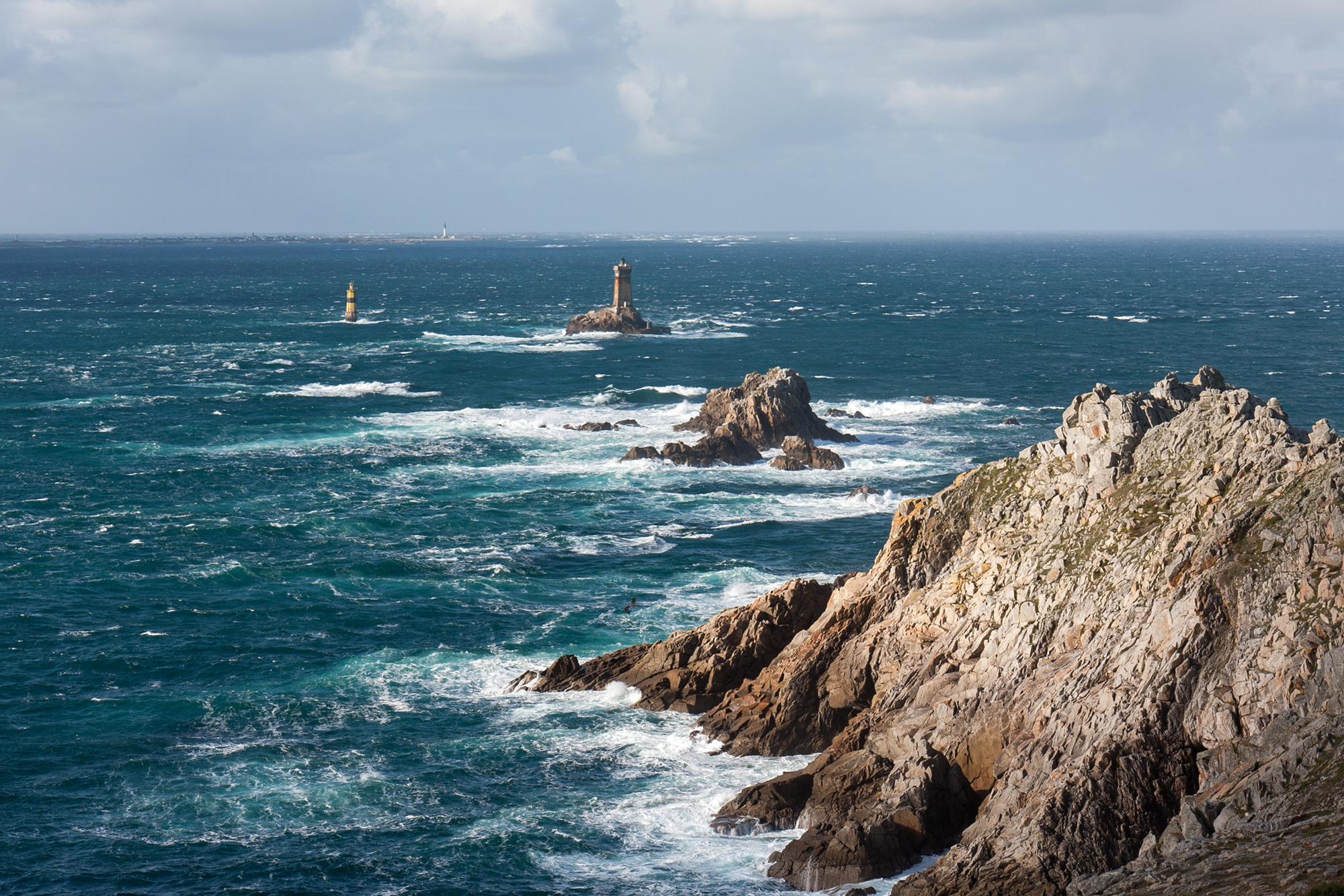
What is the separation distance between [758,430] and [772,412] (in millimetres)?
1670

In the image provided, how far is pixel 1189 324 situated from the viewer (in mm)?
167875

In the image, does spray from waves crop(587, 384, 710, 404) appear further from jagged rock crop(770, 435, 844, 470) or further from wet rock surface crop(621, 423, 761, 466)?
jagged rock crop(770, 435, 844, 470)

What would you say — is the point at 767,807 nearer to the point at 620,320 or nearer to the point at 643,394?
the point at 643,394

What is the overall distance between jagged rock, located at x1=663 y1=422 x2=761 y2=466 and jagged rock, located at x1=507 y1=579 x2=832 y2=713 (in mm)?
39496

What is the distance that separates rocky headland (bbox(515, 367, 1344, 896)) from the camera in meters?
27.4

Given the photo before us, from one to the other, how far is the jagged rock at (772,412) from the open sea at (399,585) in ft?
12.0

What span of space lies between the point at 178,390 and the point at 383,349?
116 feet

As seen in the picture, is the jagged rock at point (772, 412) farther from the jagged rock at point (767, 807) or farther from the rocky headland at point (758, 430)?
the jagged rock at point (767, 807)

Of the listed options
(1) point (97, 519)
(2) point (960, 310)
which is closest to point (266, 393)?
(1) point (97, 519)

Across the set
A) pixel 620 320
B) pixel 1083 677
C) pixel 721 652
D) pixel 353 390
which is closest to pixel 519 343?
pixel 620 320

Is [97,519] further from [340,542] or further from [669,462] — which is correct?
[669,462]

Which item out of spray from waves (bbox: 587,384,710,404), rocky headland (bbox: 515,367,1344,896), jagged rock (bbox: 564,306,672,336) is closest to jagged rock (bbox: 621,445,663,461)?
spray from waves (bbox: 587,384,710,404)

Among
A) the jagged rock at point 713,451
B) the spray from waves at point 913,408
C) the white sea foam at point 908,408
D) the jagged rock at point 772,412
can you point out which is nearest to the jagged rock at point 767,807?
the jagged rock at point 713,451

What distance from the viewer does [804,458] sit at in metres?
83.9
